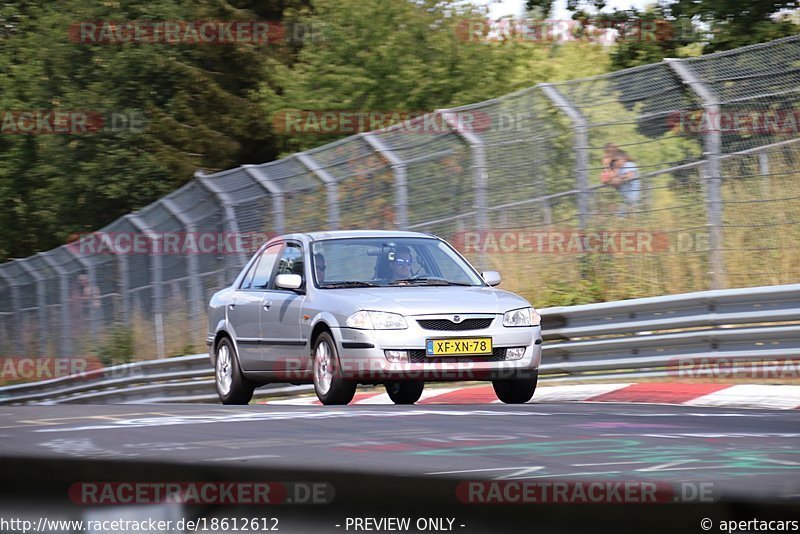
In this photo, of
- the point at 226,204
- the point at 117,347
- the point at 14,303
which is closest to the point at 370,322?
the point at 226,204

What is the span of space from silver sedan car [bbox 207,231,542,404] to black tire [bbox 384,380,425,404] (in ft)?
0.04

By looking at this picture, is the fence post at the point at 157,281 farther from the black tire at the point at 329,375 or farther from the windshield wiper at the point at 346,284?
the black tire at the point at 329,375

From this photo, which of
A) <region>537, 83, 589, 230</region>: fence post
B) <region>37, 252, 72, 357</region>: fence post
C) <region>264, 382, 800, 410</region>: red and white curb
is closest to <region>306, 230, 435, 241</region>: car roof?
<region>264, 382, 800, 410</region>: red and white curb

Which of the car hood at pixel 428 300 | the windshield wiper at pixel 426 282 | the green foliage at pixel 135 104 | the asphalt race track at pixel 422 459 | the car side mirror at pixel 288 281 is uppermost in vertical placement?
the green foliage at pixel 135 104

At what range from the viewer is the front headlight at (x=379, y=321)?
32.9 feet

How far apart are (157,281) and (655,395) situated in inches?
502

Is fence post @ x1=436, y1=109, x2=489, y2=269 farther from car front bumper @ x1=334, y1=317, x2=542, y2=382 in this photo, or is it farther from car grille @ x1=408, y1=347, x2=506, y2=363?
car grille @ x1=408, y1=347, x2=506, y2=363

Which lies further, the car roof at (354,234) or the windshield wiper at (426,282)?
the car roof at (354,234)

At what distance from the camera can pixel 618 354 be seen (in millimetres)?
12297

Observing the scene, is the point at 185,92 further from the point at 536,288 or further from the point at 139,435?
the point at 139,435

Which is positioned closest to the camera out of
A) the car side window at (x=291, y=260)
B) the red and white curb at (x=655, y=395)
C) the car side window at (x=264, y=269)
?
the red and white curb at (x=655, y=395)

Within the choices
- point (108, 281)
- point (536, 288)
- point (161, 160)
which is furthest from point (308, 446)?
point (161, 160)

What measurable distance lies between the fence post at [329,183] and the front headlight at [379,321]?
20.2 ft

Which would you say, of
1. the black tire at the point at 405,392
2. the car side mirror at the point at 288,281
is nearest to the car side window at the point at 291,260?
the car side mirror at the point at 288,281
